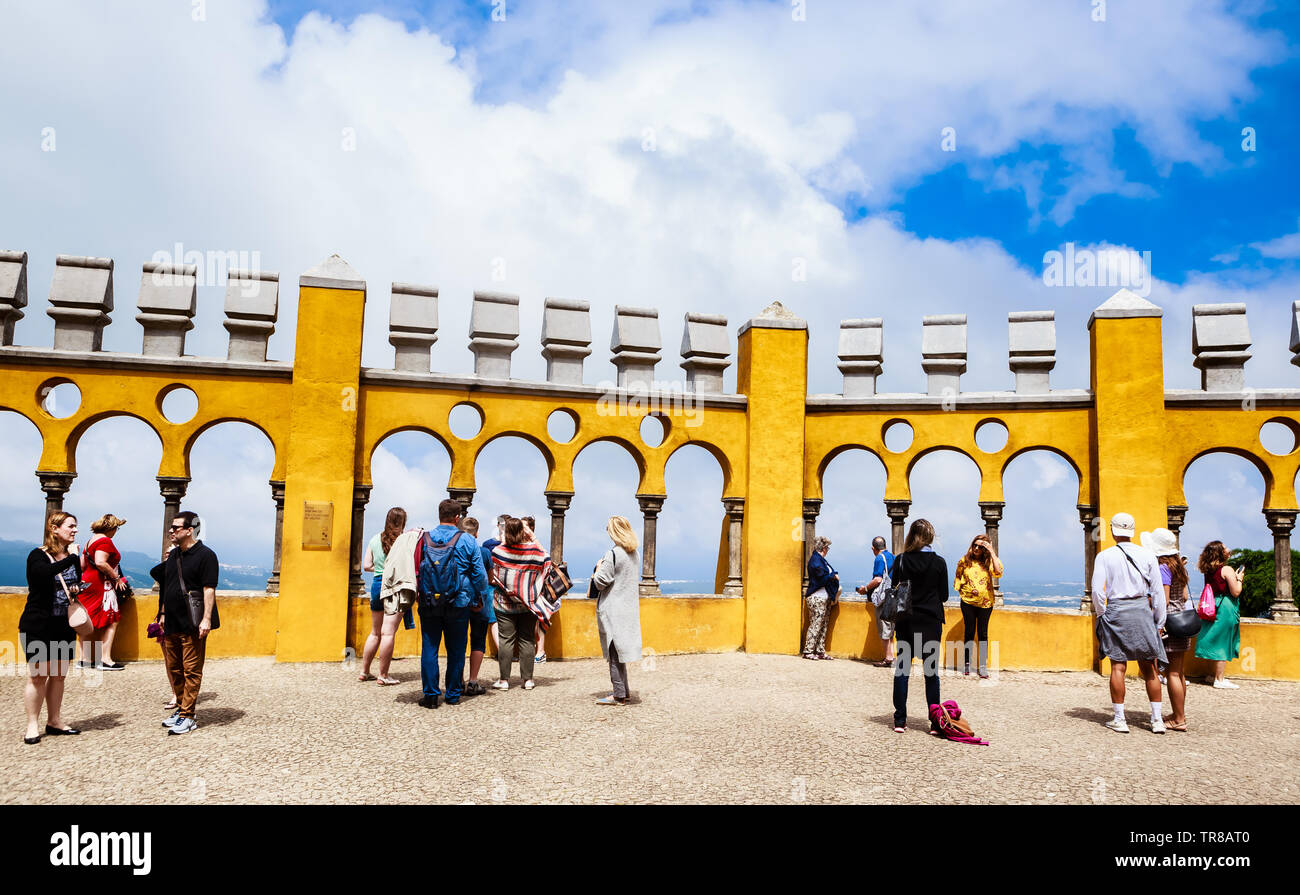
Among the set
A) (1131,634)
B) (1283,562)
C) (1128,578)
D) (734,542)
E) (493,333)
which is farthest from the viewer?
(734,542)

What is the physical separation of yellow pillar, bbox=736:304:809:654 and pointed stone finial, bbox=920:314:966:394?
66.1 inches

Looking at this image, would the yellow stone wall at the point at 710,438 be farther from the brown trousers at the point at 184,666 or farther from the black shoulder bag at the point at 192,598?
the black shoulder bag at the point at 192,598

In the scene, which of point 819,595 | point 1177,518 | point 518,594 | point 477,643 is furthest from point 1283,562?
point 477,643

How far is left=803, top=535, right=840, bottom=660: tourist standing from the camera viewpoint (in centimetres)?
1107

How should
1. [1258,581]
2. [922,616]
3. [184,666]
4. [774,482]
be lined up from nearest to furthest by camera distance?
[184,666] < [922,616] < [774,482] < [1258,581]

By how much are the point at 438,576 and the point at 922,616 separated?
4.26m

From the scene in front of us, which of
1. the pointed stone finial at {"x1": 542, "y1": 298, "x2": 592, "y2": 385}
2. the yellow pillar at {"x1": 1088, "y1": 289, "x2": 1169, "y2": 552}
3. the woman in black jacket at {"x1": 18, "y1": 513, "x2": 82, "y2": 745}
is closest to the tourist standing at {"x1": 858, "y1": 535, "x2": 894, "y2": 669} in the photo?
the yellow pillar at {"x1": 1088, "y1": 289, "x2": 1169, "y2": 552}

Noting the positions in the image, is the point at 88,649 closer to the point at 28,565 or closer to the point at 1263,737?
the point at 28,565

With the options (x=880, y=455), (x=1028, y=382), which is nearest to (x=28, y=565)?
(x=880, y=455)

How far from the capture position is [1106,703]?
8.81m

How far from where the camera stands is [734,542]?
11727 mm

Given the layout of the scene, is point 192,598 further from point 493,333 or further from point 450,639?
point 493,333

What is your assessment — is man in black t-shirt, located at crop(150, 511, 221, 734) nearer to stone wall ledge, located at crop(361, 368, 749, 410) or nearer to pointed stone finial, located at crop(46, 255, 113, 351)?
stone wall ledge, located at crop(361, 368, 749, 410)
